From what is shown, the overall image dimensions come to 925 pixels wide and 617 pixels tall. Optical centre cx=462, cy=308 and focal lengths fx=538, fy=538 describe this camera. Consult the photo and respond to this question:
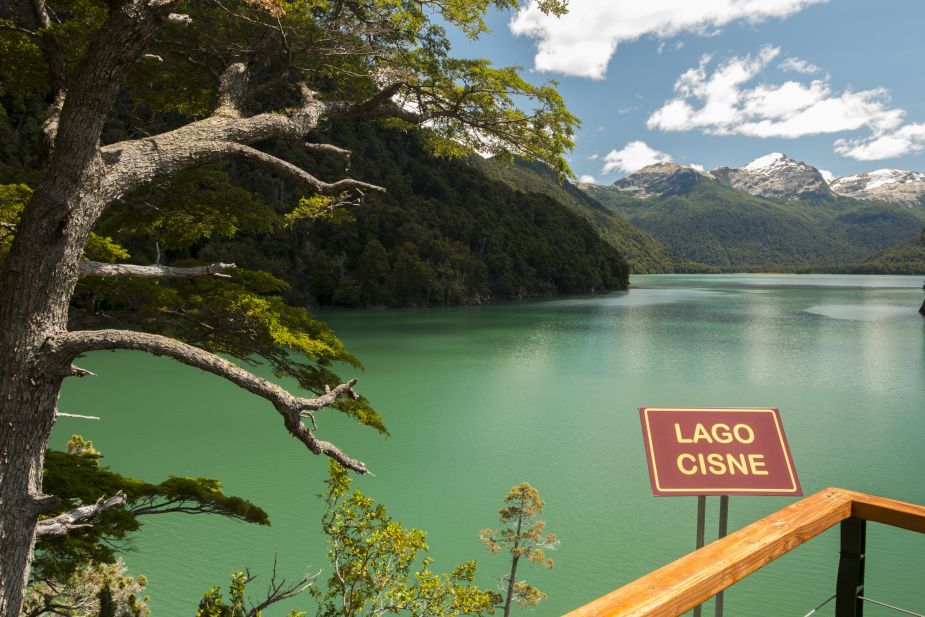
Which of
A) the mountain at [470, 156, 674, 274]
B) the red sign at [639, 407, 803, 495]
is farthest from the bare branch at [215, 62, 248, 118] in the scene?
the mountain at [470, 156, 674, 274]

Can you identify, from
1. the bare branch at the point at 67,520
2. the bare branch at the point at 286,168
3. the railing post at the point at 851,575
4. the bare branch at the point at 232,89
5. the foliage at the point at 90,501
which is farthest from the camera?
the bare branch at the point at 232,89

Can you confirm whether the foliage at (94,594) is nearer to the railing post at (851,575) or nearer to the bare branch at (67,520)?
the bare branch at (67,520)

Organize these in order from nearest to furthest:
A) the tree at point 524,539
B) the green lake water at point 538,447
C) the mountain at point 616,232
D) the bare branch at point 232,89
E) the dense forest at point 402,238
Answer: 1. the bare branch at point 232,89
2. the tree at point 524,539
3. the green lake water at point 538,447
4. the dense forest at point 402,238
5. the mountain at point 616,232

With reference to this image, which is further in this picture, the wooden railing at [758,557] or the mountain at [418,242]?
the mountain at [418,242]

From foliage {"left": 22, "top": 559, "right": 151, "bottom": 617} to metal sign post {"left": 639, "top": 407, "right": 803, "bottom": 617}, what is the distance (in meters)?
4.49

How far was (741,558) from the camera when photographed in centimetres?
115

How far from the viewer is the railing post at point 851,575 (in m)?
1.33

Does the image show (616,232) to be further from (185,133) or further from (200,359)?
(200,359)

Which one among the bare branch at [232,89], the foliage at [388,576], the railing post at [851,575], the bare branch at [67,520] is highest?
the bare branch at [232,89]

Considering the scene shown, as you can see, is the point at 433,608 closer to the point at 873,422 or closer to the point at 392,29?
the point at 392,29

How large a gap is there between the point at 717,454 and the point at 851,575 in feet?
2.50

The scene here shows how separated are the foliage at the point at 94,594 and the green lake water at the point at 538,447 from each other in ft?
3.60

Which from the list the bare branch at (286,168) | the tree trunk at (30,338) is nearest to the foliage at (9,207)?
the tree trunk at (30,338)

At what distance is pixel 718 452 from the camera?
2.10m
